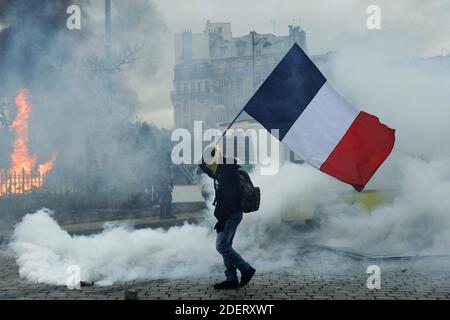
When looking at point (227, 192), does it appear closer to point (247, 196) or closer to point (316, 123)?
point (247, 196)

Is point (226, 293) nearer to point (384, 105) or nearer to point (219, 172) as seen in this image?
point (219, 172)

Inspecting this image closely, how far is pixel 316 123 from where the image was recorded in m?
6.66

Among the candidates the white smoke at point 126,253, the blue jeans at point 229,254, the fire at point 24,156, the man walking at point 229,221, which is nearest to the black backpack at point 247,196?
the man walking at point 229,221

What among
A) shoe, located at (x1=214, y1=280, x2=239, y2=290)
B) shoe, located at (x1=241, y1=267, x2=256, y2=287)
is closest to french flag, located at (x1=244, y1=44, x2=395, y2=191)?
shoe, located at (x1=241, y1=267, x2=256, y2=287)

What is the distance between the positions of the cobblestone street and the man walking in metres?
0.19

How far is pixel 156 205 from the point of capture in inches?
646

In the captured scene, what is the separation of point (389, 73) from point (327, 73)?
1257 millimetres

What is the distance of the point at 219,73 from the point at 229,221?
47.9m

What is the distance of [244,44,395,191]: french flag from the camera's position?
6.56 metres

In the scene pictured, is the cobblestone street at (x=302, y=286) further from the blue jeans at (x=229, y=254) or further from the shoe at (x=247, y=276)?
the blue jeans at (x=229, y=254)

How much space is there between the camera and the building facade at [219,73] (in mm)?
38562

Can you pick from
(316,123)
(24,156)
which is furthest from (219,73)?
(316,123)

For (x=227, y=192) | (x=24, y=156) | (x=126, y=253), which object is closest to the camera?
(x=227, y=192)
